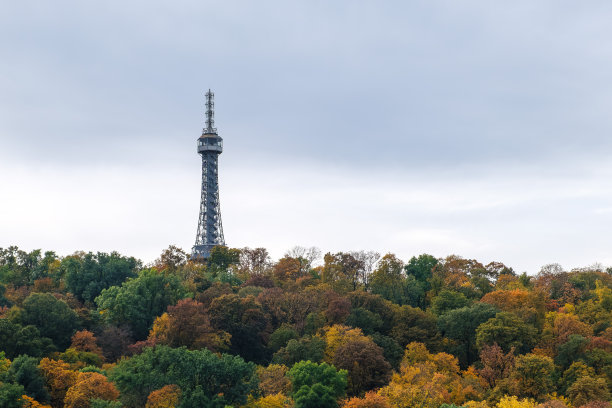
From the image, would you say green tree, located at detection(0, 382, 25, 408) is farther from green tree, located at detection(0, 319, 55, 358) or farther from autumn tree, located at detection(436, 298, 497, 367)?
autumn tree, located at detection(436, 298, 497, 367)

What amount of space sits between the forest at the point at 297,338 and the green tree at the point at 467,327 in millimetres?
120

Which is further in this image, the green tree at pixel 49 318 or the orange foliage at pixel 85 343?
the green tree at pixel 49 318

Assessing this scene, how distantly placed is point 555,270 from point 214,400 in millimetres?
53832

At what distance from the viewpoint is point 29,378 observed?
43906mm

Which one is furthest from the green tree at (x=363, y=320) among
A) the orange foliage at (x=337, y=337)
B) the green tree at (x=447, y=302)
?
the green tree at (x=447, y=302)

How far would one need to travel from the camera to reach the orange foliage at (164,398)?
41.9 meters

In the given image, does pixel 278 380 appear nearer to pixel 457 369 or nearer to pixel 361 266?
pixel 457 369

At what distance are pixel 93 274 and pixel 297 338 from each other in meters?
22.3

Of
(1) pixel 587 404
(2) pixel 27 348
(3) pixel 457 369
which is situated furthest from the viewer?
(3) pixel 457 369

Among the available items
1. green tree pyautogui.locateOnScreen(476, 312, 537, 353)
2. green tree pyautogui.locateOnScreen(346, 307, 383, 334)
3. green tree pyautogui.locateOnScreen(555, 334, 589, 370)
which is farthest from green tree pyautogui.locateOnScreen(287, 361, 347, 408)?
green tree pyautogui.locateOnScreen(555, 334, 589, 370)

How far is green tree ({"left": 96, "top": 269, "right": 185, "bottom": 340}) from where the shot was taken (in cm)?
5875

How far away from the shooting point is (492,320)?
189 ft

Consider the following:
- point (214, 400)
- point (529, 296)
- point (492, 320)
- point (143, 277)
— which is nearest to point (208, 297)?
point (143, 277)

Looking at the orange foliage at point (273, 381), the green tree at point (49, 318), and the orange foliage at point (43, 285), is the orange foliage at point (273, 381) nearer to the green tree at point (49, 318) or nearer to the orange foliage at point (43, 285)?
the green tree at point (49, 318)
